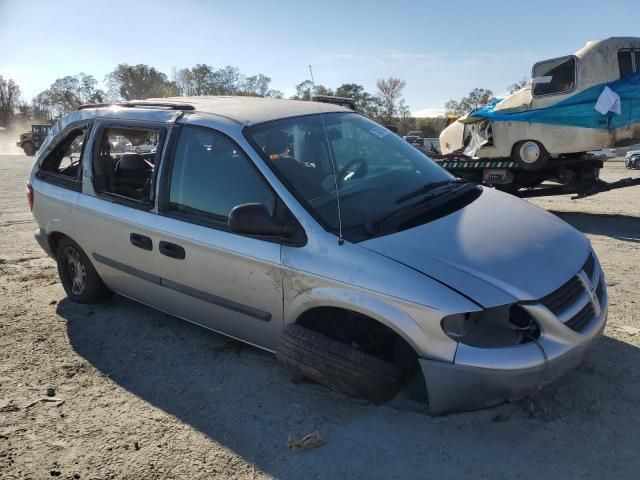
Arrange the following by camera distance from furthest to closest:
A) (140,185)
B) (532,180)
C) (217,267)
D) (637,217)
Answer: (532,180), (637,217), (140,185), (217,267)

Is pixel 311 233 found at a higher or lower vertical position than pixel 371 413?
higher

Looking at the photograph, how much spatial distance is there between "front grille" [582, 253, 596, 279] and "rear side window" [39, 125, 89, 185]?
4026 millimetres

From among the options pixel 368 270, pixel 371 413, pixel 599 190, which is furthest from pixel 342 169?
pixel 599 190

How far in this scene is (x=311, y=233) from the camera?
2961 mm

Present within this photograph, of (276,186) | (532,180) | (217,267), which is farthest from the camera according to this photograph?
(532,180)

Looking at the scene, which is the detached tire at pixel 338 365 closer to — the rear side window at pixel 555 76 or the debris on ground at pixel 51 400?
the debris on ground at pixel 51 400

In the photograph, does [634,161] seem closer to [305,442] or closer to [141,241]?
[141,241]

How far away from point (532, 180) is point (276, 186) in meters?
8.19

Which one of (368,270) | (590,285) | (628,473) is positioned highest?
(368,270)

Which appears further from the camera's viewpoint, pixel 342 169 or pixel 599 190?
pixel 599 190

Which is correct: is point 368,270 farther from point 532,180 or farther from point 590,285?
point 532,180

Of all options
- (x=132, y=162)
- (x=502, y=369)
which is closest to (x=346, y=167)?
(x=502, y=369)

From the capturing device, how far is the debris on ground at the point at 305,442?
2.73 metres

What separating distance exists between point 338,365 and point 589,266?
1.65 m
